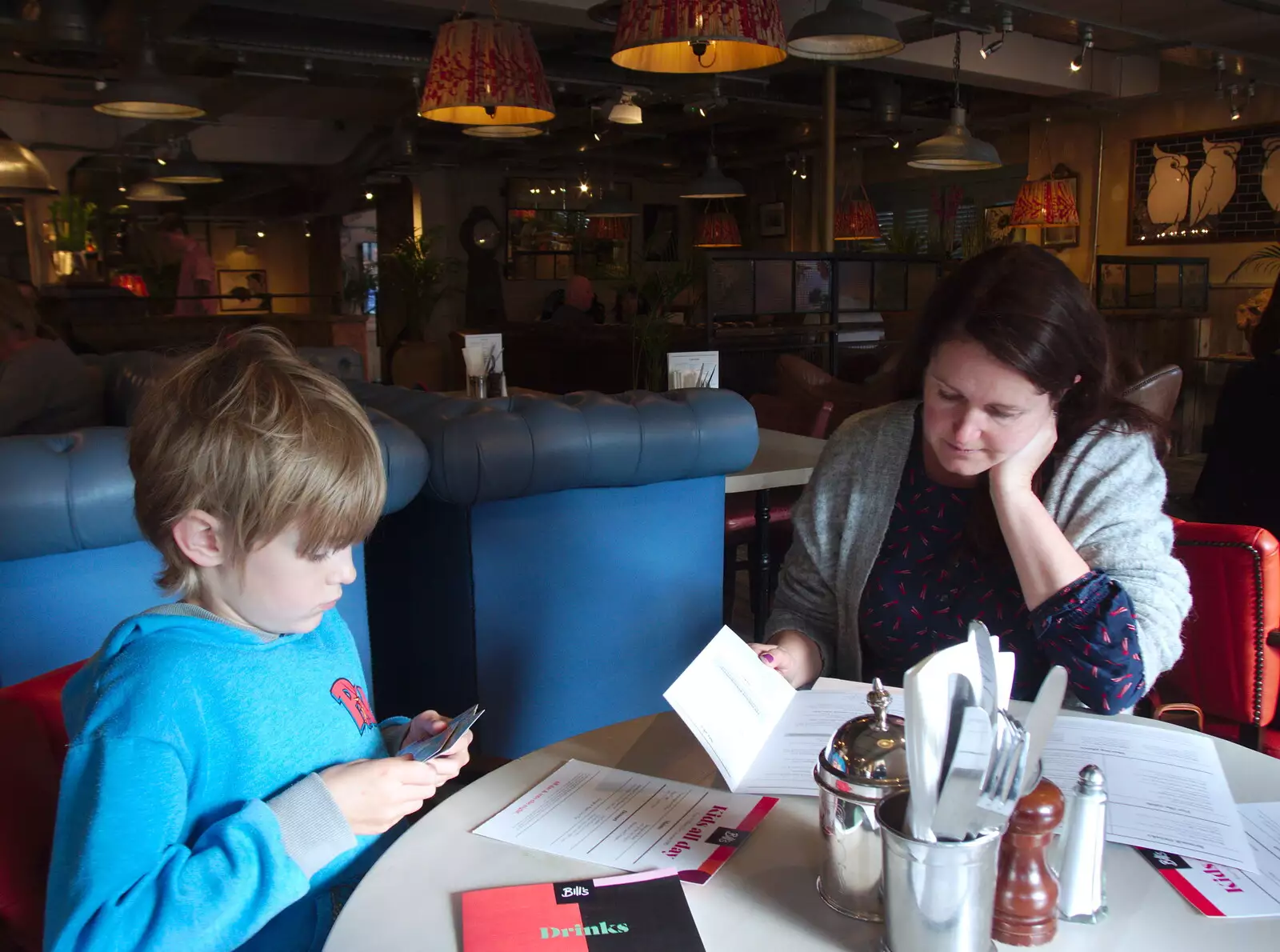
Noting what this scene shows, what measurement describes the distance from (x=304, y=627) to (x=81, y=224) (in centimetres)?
1154

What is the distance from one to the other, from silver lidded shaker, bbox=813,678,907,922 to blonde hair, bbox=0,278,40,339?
4.08 meters

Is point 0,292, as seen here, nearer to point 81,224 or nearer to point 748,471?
point 748,471

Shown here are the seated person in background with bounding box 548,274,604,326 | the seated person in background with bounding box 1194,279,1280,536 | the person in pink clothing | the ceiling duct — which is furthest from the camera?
the person in pink clothing

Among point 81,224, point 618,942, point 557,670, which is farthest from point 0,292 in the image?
point 81,224

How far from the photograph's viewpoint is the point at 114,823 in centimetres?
85

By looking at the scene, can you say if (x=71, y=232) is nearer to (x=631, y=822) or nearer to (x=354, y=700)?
(x=354, y=700)

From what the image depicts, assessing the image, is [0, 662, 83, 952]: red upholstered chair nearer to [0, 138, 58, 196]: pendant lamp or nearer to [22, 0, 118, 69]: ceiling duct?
[22, 0, 118, 69]: ceiling duct

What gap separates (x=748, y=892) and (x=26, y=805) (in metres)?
0.69

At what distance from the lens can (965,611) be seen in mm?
1581

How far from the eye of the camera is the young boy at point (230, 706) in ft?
2.84

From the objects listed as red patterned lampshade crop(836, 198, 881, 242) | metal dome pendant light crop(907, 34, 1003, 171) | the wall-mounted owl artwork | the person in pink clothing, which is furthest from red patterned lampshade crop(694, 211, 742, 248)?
the person in pink clothing

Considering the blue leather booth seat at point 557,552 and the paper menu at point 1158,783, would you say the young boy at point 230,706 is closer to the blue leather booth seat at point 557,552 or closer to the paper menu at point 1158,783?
the paper menu at point 1158,783

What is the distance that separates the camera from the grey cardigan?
1435 millimetres

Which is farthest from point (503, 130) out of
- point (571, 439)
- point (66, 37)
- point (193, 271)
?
point (193, 271)
